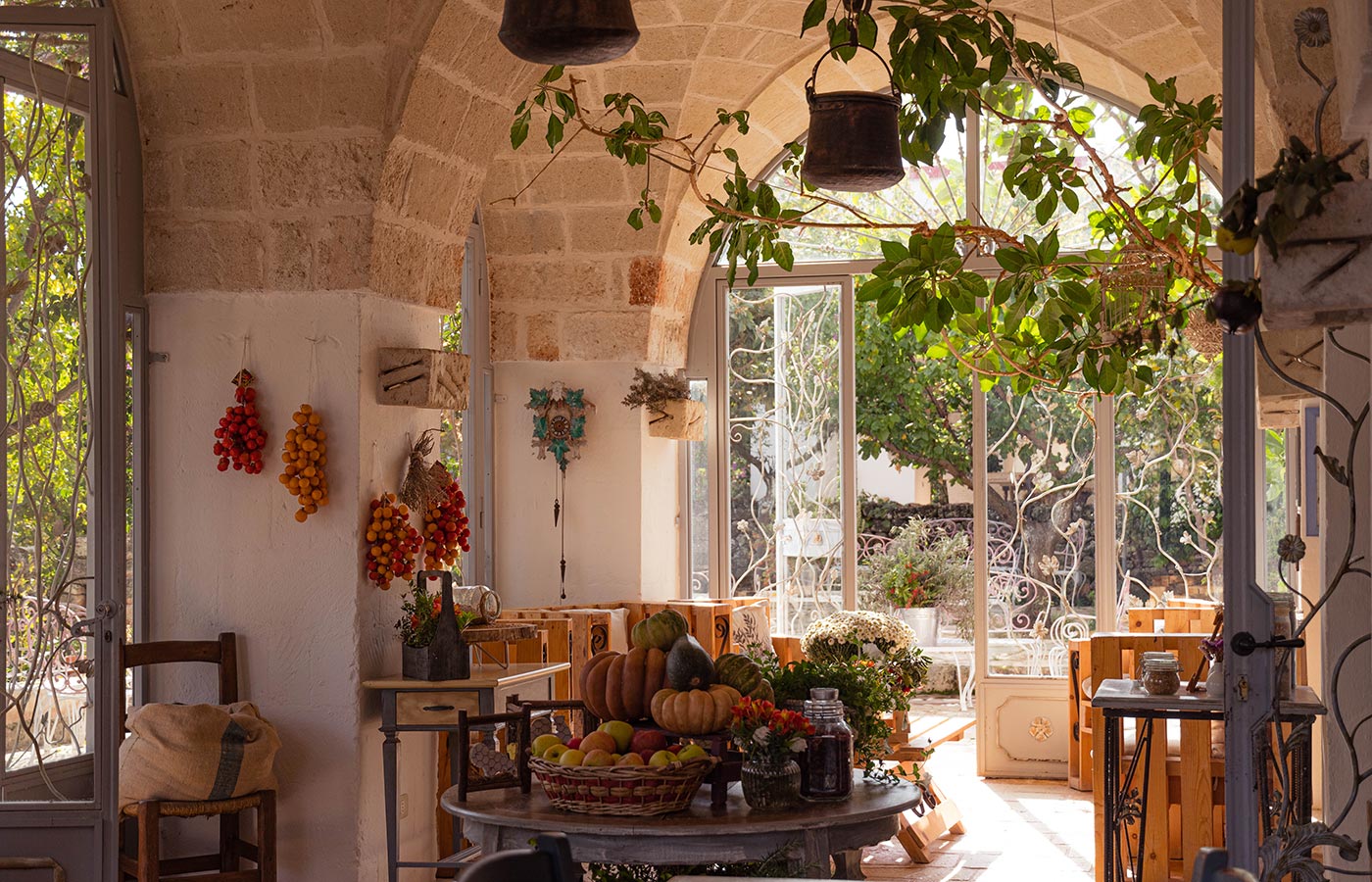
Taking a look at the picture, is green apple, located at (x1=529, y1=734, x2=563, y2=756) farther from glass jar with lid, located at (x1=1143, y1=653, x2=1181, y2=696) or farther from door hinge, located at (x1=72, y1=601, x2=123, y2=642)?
glass jar with lid, located at (x1=1143, y1=653, x2=1181, y2=696)

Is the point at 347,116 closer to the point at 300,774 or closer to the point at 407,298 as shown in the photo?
the point at 407,298

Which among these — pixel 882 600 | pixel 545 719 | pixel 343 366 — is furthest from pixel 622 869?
pixel 882 600

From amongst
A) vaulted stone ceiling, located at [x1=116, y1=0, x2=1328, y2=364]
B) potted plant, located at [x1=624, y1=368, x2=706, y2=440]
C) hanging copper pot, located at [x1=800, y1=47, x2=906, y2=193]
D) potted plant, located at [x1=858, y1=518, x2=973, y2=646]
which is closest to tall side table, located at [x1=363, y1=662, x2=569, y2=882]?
vaulted stone ceiling, located at [x1=116, y1=0, x2=1328, y2=364]

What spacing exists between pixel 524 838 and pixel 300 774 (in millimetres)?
1949

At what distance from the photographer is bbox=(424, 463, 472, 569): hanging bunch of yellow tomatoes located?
531 cm

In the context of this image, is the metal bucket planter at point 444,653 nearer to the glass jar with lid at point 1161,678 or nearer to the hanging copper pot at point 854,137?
the hanging copper pot at point 854,137

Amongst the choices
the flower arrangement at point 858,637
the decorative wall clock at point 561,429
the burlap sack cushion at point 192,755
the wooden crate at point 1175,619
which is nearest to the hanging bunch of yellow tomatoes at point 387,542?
the burlap sack cushion at point 192,755

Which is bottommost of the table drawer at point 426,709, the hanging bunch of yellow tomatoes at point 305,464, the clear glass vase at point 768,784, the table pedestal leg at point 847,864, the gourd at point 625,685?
the table pedestal leg at point 847,864

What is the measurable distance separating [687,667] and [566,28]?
1469mm

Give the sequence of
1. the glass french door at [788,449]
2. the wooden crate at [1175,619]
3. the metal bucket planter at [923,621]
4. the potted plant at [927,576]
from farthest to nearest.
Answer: the metal bucket planter at [923,621] → the potted plant at [927,576] → the glass french door at [788,449] → the wooden crate at [1175,619]

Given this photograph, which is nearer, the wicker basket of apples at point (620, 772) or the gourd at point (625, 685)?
the wicker basket of apples at point (620, 772)

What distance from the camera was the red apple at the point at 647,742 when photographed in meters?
3.26

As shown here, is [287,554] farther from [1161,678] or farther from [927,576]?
[927,576]

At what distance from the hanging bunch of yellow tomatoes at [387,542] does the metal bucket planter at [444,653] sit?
7.7 inches
